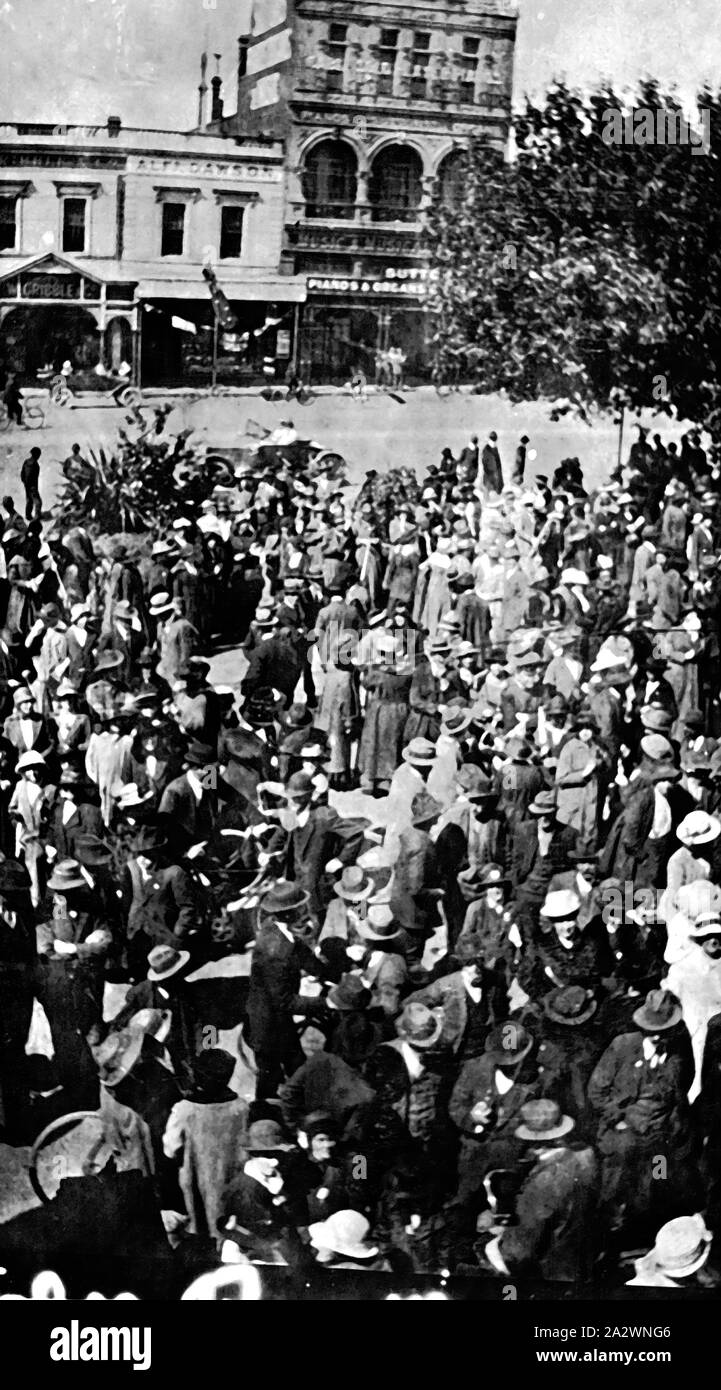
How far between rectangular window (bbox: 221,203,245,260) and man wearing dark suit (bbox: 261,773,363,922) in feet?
11.4

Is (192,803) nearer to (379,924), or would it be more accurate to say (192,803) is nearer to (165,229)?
(379,924)

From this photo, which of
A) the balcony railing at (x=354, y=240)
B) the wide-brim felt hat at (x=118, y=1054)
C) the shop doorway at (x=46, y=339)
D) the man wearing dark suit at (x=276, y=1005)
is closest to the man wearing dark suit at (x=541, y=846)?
the man wearing dark suit at (x=276, y=1005)

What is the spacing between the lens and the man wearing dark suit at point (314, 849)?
42.9 feet

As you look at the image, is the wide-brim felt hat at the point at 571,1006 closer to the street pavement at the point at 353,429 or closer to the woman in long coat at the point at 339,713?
the woman in long coat at the point at 339,713

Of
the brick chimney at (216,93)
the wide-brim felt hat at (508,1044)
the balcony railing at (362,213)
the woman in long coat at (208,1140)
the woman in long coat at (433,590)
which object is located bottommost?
the woman in long coat at (208,1140)

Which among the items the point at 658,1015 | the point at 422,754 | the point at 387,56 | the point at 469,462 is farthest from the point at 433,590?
the point at 387,56

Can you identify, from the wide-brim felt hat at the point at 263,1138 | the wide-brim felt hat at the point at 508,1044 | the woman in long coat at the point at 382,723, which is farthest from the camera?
the woman in long coat at the point at 382,723

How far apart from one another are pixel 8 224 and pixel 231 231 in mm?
1438

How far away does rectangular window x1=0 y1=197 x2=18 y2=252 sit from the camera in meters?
13.4

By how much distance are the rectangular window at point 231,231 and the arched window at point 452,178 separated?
4.32ft

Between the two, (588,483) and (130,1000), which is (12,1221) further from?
(588,483)

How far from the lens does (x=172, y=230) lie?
44.8 ft

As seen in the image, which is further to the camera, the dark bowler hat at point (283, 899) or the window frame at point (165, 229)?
the window frame at point (165, 229)

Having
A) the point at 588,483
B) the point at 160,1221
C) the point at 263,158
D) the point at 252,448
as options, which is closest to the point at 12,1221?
the point at 160,1221
